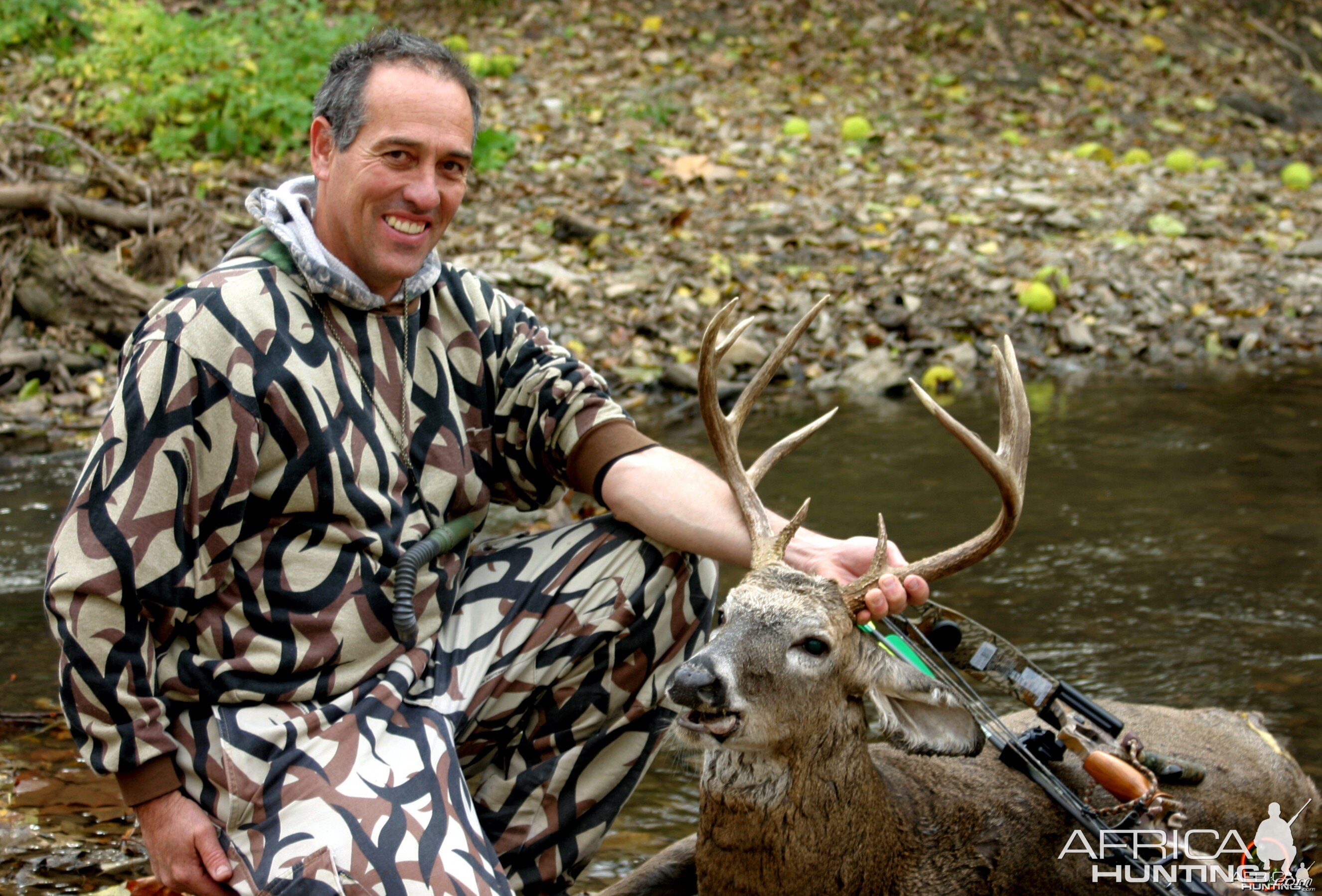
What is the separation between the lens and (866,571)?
9.62 ft

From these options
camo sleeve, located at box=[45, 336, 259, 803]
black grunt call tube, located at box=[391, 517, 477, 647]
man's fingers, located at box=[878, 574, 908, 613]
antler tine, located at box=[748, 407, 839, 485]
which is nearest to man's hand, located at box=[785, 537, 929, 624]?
man's fingers, located at box=[878, 574, 908, 613]

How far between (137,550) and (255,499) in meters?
0.27

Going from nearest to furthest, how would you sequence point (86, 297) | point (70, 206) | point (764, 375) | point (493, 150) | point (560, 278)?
point (764, 375) < point (86, 297) < point (70, 206) < point (560, 278) < point (493, 150)

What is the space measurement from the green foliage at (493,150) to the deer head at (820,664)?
7.52 m

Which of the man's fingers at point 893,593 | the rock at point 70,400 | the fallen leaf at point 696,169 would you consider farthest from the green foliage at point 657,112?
the man's fingers at point 893,593

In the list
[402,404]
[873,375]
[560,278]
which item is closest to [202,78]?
[560,278]

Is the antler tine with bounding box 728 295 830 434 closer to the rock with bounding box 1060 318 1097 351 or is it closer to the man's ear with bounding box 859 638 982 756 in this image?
the man's ear with bounding box 859 638 982 756

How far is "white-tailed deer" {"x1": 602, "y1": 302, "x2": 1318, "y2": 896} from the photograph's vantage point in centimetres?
276

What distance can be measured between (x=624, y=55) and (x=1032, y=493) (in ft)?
24.6

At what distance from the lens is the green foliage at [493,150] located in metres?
10.1

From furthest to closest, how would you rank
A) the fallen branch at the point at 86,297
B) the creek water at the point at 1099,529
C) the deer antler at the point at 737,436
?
1. the fallen branch at the point at 86,297
2. the creek water at the point at 1099,529
3. the deer antler at the point at 737,436

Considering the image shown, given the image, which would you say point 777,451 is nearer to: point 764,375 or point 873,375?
point 764,375

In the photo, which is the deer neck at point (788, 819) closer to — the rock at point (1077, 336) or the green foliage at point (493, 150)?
the rock at point (1077, 336)

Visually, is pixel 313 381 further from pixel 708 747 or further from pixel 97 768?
pixel 708 747
